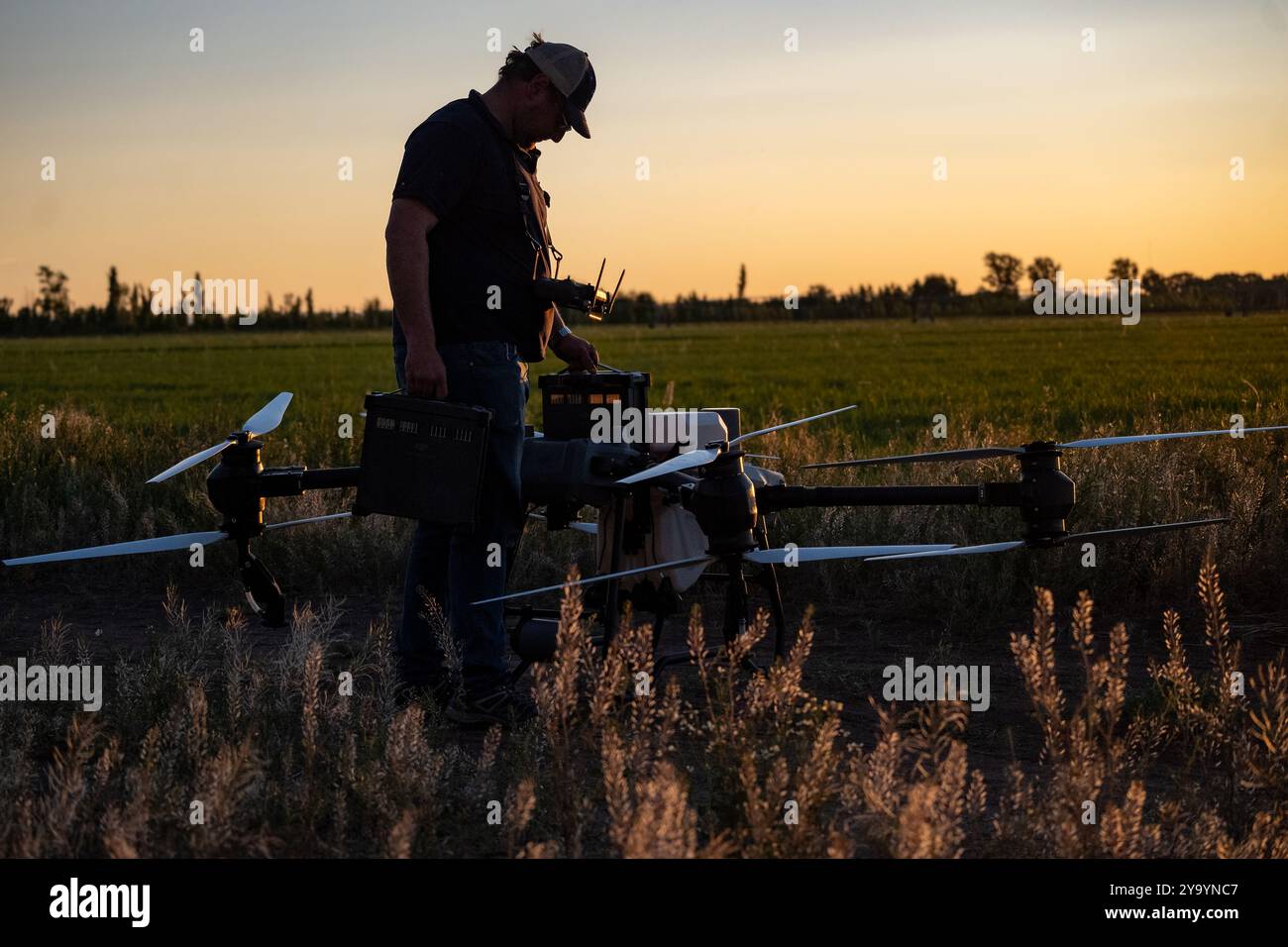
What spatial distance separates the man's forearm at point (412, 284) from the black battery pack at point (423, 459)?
9.7 inches

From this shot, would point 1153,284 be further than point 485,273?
Yes

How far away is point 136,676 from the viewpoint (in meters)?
6.09

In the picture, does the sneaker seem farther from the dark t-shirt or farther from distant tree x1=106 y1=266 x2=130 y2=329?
distant tree x1=106 y1=266 x2=130 y2=329

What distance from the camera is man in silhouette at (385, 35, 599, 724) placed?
5.49 m

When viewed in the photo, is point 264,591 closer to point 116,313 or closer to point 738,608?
point 738,608

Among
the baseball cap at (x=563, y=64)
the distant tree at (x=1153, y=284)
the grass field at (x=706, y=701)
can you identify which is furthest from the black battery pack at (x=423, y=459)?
the distant tree at (x=1153, y=284)

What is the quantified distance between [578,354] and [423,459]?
0.96 m

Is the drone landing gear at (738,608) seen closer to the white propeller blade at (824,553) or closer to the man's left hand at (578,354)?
the white propeller blade at (824,553)

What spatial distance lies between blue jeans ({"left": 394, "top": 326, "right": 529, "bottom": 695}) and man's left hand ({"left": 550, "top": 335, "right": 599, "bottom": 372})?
9.0 inches

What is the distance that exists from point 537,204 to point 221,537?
6.25ft

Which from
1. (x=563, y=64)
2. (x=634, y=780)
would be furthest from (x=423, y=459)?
(x=563, y=64)

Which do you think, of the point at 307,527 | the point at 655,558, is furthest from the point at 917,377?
the point at 655,558

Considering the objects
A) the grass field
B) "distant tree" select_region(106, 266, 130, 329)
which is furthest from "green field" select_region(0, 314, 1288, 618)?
"distant tree" select_region(106, 266, 130, 329)

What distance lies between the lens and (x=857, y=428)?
19.0 m
